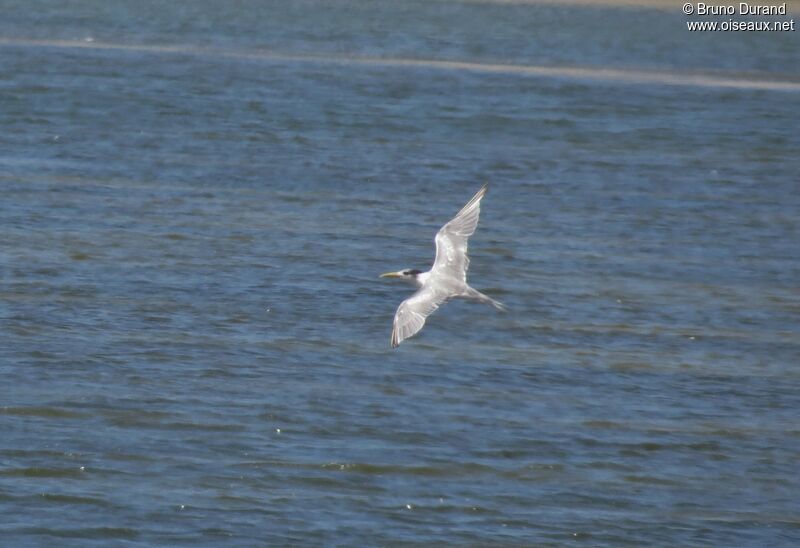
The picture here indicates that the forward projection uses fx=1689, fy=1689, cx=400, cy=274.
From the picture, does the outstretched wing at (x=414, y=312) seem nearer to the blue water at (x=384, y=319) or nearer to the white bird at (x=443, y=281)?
the white bird at (x=443, y=281)

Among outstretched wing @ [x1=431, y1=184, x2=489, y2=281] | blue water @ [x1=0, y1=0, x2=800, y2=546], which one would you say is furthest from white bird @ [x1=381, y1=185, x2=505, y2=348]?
blue water @ [x1=0, y1=0, x2=800, y2=546]

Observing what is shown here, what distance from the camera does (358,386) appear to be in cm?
1249

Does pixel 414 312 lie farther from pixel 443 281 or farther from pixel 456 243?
→ pixel 456 243

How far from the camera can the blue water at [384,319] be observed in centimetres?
1043

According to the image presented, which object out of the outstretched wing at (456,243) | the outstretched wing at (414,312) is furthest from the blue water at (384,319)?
the outstretched wing at (456,243)

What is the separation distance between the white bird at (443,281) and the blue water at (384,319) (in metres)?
0.89

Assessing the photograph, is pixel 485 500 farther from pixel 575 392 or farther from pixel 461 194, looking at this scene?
pixel 461 194

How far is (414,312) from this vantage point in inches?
438

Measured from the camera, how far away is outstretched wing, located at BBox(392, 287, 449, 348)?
10.8 m

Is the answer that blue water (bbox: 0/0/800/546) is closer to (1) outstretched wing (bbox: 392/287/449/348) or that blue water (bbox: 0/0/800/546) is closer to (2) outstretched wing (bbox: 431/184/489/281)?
(1) outstretched wing (bbox: 392/287/449/348)

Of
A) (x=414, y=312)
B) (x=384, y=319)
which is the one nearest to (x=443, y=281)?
(x=414, y=312)

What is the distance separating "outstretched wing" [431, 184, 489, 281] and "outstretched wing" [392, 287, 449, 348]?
35 centimetres

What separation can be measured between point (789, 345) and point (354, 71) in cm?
1936

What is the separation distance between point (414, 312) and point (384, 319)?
3.23 meters
